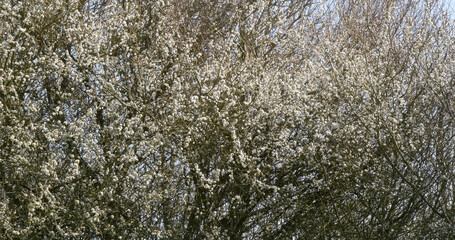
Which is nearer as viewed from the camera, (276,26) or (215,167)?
(215,167)

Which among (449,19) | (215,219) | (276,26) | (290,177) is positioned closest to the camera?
(215,219)

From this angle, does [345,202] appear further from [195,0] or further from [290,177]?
[195,0]

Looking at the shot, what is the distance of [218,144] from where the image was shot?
24.5 ft

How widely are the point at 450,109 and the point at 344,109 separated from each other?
1.30m

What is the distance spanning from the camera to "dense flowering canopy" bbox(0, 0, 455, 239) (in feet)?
23.5

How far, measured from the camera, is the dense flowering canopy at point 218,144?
7.18 meters

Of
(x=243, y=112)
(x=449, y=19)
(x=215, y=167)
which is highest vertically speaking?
(x=449, y=19)

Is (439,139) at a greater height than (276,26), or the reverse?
(276,26)

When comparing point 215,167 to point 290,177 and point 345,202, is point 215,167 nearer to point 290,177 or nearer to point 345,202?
point 290,177

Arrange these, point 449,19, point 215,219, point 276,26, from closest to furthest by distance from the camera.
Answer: point 215,219
point 449,19
point 276,26

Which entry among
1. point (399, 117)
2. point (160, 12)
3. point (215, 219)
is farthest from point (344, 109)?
point (160, 12)

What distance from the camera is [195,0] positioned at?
33.3 ft

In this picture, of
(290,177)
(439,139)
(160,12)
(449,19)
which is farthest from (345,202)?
(160,12)

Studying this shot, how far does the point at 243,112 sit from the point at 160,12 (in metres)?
2.50
